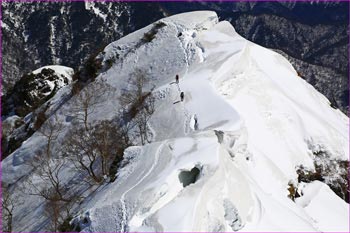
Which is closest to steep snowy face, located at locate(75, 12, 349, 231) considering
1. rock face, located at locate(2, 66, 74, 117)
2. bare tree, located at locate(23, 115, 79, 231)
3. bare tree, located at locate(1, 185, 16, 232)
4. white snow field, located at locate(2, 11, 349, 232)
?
white snow field, located at locate(2, 11, 349, 232)

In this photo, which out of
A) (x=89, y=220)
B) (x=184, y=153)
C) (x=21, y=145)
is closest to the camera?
(x=89, y=220)

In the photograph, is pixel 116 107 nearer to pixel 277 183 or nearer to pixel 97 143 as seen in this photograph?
pixel 97 143

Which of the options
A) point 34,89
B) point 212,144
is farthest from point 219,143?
point 34,89

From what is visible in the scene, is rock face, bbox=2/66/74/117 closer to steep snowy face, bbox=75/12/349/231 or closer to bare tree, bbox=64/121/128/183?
steep snowy face, bbox=75/12/349/231

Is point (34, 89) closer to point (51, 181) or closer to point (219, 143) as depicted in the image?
point (51, 181)

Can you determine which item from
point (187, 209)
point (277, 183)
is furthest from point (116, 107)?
point (187, 209)

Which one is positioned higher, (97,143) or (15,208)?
(97,143)

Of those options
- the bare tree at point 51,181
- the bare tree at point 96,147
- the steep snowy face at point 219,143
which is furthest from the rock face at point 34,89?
the bare tree at point 96,147
